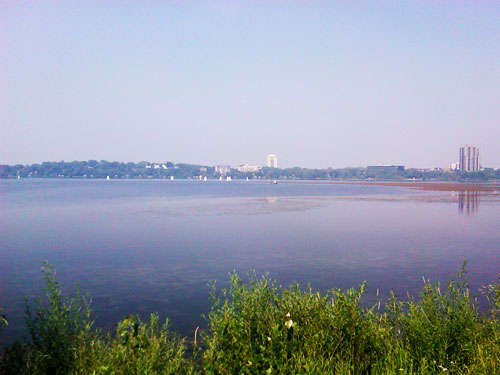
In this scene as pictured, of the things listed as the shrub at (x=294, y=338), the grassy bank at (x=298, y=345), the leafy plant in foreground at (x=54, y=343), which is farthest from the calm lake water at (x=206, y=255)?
the shrub at (x=294, y=338)

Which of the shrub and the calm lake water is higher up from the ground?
the shrub

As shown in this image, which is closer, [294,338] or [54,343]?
[294,338]

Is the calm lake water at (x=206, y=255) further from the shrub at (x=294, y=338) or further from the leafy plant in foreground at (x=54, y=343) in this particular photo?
the shrub at (x=294, y=338)

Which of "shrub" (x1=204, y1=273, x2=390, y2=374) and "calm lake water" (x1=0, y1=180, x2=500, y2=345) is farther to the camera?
"calm lake water" (x1=0, y1=180, x2=500, y2=345)

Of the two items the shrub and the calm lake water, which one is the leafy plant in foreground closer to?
the shrub

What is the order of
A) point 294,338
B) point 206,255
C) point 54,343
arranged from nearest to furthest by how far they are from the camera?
point 294,338 → point 54,343 → point 206,255

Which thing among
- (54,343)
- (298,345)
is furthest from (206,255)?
(298,345)

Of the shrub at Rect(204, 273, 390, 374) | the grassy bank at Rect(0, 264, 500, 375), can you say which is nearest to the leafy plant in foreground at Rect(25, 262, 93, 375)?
the grassy bank at Rect(0, 264, 500, 375)

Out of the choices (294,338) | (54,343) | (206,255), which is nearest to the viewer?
(294,338)

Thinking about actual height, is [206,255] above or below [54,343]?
below

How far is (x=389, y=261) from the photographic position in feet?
64.4

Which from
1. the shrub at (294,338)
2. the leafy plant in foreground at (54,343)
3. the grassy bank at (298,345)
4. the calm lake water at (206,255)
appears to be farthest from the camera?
the calm lake water at (206,255)

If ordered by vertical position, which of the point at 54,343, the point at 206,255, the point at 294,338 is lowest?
the point at 206,255

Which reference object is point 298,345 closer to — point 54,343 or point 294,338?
point 294,338
